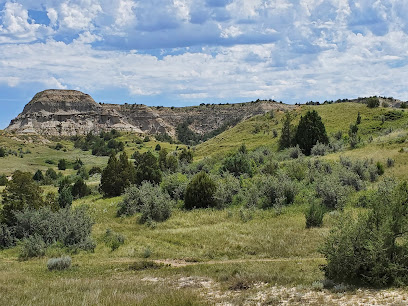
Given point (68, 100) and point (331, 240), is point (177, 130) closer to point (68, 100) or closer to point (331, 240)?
point (68, 100)

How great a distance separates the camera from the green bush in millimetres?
9164

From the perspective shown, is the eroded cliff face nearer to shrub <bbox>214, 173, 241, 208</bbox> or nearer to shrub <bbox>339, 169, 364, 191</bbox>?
shrub <bbox>214, 173, 241, 208</bbox>

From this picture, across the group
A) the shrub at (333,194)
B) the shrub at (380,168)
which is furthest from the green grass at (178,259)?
the shrub at (380,168)

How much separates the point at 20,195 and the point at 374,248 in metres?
21.4

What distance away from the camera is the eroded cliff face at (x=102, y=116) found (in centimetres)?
13562

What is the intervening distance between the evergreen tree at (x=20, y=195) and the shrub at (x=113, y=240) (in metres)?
6.07

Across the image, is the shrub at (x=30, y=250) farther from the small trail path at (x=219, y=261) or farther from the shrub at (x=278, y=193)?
the shrub at (x=278, y=193)

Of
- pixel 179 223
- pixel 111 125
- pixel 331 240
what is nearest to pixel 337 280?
pixel 331 240

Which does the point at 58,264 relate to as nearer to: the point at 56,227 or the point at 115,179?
the point at 56,227

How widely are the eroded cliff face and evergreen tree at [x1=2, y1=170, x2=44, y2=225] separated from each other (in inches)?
4131

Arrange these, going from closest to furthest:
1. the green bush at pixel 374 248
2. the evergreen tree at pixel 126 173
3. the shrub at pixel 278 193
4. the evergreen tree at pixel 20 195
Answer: the green bush at pixel 374 248
the evergreen tree at pixel 20 195
the shrub at pixel 278 193
the evergreen tree at pixel 126 173

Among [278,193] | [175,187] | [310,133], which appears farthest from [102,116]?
[278,193]

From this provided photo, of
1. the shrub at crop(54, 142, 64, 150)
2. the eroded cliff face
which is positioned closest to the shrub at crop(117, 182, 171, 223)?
the shrub at crop(54, 142, 64, 150)

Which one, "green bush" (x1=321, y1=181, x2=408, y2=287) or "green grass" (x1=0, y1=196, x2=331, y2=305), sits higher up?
"green bush" (x1=321, y1=181, x2=408, y2=287)
